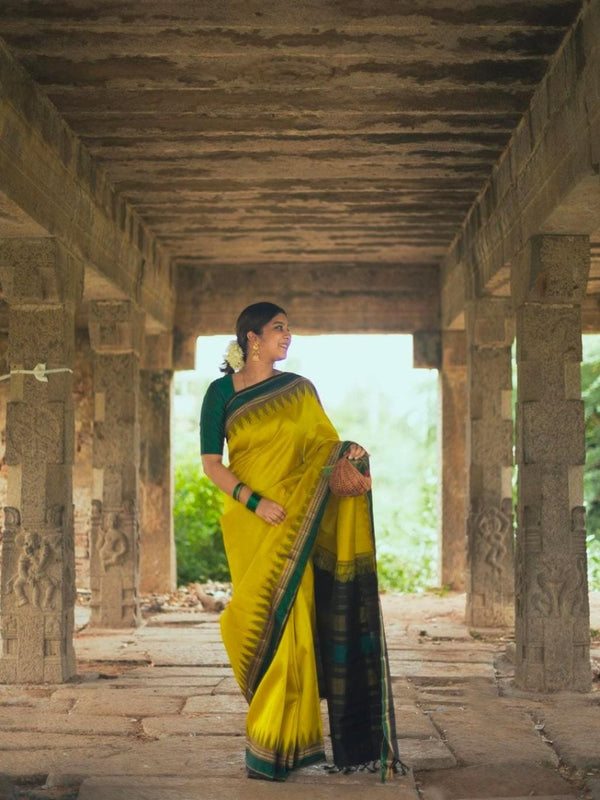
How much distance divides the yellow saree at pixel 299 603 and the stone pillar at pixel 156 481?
6618 millimetres

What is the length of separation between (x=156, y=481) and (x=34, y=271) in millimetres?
5033

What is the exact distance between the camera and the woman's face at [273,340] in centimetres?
469

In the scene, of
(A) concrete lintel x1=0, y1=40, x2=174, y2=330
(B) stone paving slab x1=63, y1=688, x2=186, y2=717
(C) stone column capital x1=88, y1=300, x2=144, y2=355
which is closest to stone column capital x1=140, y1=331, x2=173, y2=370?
(A) concrete lintel x1=0, y1=40, x2=174, y2=330

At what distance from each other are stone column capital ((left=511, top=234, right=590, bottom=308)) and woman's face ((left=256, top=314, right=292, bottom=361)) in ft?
7.20

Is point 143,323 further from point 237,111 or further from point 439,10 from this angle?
point 439,10

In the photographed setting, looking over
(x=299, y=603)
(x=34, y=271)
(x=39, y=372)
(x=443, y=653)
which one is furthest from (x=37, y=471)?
(x=443, y=653)

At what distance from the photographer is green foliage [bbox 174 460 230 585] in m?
12.8

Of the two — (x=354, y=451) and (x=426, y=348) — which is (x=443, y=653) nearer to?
(x=354, y=451)

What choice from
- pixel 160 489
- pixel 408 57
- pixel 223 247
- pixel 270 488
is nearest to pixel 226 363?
pixel 270 488

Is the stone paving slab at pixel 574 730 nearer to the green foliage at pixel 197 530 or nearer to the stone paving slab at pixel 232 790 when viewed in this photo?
Result: the stone paving slab at pixel 232 790

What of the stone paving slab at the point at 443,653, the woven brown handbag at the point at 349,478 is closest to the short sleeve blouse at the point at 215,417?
the woven brown handbag at the point at 349,478

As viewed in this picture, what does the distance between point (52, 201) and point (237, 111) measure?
1.22 m

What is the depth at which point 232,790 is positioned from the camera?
4227 millimetres

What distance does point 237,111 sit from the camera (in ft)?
20.1
